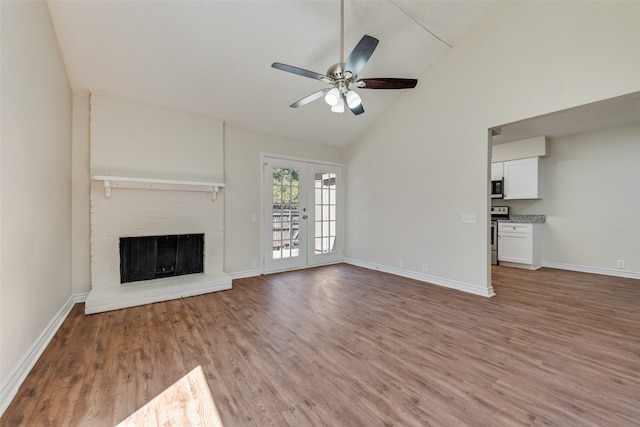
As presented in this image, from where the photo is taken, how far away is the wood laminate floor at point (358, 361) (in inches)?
61.7

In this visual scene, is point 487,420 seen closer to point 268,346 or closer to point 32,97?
point 268,346

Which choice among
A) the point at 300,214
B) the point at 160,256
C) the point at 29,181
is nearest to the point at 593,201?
the point at 300,214

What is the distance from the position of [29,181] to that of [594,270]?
26.4 feet

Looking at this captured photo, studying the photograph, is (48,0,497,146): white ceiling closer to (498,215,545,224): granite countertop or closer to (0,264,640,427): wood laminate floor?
(0,264,640,427): wood laminate floor

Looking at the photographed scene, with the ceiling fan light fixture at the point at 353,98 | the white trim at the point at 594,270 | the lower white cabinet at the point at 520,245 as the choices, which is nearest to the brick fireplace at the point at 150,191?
the ceiling fan light fixture at the point at 353,98

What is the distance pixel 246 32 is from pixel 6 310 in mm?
3191

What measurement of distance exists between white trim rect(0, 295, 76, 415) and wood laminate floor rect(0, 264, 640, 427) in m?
0.05

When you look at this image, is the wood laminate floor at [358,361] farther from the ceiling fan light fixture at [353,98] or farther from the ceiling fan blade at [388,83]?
the ceiling fan blade at [388,83]

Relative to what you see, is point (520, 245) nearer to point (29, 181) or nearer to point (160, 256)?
point (160, 256)

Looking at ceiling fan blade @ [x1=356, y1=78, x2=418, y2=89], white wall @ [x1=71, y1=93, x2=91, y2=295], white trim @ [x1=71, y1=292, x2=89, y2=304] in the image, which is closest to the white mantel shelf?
white wall @ [x1=71, y1=93, x2=91, y2=295]

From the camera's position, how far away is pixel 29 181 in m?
2.04

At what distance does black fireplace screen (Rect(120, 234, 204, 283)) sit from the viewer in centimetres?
352

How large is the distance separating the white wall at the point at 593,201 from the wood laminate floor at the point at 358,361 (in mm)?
1811

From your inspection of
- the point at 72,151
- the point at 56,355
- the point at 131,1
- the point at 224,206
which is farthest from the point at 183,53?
the point at 56,355
